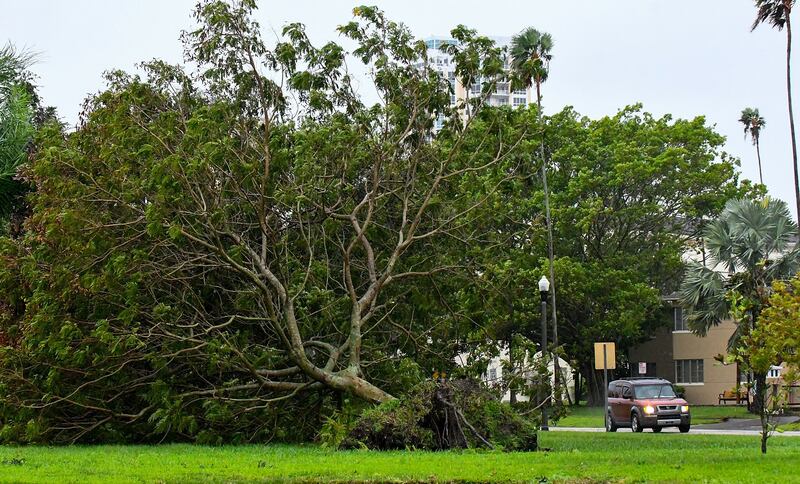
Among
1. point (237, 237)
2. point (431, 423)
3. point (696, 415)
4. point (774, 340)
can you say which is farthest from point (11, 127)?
point (696, 415)

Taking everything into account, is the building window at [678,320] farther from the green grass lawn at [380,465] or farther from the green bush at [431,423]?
the green bush at [431,423]

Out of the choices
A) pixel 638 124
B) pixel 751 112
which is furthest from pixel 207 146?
pixel 751 112

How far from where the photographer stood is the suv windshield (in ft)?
117

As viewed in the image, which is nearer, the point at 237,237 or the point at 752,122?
the point at 237,237

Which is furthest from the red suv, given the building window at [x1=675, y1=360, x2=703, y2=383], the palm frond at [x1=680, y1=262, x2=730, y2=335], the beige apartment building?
the building window at [x1=675, y1=360, x2=703, y2=383]

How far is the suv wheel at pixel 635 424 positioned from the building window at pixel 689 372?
2336 cm

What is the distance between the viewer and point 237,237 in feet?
78.0

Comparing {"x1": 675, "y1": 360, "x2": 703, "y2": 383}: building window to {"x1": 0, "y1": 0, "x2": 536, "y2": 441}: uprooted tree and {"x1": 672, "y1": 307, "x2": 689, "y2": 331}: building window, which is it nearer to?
{"x1": 672, "y1": 307, "x2": 689, "y2": 331}: building window

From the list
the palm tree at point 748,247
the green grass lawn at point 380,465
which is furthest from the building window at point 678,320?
the green grass lawn at point 380,465

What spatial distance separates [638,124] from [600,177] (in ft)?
13.6

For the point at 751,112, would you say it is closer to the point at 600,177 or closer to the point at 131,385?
the point at 600,177

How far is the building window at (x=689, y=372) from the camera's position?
57481mm

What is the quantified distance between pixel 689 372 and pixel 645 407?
79.0 feet

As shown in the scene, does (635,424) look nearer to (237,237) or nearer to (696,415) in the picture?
(696,415)
